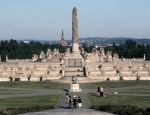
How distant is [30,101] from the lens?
1475 inches

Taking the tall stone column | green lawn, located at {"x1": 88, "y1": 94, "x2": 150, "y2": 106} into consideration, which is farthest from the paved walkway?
the tall stone column

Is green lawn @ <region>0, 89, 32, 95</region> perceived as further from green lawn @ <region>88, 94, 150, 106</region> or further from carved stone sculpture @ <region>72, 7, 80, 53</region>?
carved stone sculpture @ <region>72, 7, 80, 53</region>

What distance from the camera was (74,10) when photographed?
8662 cm

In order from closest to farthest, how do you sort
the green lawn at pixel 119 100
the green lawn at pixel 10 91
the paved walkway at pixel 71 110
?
the paved walkway at pixel 71 110, the green lawn at pixel 119 100, the green lawn at pixel 10 91

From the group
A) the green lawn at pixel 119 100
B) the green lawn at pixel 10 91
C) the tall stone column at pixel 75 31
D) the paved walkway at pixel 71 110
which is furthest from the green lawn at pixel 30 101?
the tall stone column at pixel 75 31

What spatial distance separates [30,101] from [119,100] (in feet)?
24.3

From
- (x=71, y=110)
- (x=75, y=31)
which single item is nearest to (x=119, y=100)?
(x=71, y=110)

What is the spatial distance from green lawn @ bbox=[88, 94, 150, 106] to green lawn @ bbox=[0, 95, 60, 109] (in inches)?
126

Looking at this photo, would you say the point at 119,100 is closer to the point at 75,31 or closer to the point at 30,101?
the point at 30,101

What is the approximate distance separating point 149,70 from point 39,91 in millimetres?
25782

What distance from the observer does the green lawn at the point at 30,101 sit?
35.3m

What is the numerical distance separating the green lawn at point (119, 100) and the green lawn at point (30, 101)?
3.19 metres

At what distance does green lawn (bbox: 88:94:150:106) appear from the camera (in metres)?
35.8

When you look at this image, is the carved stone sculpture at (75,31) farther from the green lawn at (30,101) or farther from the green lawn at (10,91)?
the green lawn at (30,101)
